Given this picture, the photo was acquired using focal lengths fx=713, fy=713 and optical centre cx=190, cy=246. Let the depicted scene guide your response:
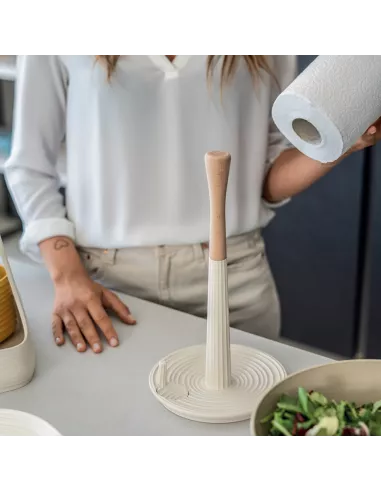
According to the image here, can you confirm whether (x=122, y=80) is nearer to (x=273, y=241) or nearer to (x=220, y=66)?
(x=220, y=66)

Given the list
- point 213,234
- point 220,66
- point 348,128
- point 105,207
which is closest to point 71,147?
point 105,207

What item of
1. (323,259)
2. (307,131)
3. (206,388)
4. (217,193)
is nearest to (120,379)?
(206,388)

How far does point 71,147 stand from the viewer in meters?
1.09

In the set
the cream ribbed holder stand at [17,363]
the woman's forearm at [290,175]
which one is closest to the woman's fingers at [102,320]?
the cream ribbed holder stand at [17,363]

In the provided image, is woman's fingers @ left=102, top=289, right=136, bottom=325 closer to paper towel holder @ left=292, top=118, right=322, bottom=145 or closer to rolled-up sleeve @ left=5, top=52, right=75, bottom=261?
rolled-up sleeve @ left=5, top=52, right=75, bottom=261

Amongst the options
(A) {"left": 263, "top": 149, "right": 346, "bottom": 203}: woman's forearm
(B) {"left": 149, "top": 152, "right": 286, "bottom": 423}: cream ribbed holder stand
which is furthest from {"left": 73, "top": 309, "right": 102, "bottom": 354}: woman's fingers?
(A) {"left": 263, "top": 149, "right": 346, "bottom": 203}: woman's forearm

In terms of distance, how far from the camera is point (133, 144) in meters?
1.06

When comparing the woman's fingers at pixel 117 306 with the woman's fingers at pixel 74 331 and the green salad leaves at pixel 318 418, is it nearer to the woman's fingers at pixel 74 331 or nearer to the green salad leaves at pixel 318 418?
the woman's fingers at pixel 74 331

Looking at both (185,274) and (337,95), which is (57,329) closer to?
(185,274)

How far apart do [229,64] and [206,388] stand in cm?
48

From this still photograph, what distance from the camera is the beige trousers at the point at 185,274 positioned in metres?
1.11

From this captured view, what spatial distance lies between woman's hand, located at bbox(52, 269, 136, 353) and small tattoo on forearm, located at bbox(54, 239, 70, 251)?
56 millimetres

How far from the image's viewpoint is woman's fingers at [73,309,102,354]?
0.93 m
